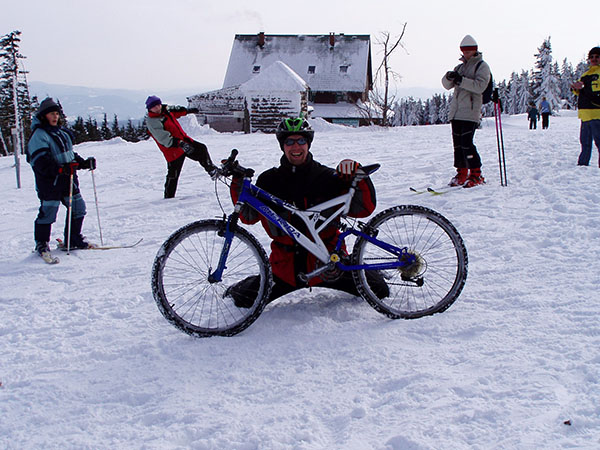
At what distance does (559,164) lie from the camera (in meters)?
8.62

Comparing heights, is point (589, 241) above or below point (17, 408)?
above

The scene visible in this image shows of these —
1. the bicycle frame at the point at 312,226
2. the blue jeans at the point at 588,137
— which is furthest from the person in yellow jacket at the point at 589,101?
the bicycle frame at the point at 312,226

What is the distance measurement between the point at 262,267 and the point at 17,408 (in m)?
1.74

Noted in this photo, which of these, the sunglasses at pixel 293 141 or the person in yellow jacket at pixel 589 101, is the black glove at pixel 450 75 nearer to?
the person in yellow jacket at pixel 589 101

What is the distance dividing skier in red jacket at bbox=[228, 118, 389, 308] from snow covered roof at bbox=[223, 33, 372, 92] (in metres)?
38.1

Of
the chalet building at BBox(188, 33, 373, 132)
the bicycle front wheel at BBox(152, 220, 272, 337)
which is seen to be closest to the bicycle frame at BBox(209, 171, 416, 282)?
the bicycle front wheel at BBox(152, 220, 272, 337)

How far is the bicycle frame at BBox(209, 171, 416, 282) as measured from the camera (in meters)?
3.55

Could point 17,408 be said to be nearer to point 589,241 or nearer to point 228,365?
point 228,365

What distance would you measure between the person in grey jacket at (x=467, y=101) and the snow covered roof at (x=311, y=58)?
33.8 metres

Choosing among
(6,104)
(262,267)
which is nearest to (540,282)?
(262,267)

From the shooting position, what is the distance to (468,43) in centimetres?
734

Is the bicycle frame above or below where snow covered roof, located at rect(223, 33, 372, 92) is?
below

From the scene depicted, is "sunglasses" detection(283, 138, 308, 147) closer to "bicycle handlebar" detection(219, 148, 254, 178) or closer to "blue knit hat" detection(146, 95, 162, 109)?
"bicycle handlebar" detection(219, 148, 254, 178)

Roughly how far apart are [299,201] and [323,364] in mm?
1364
